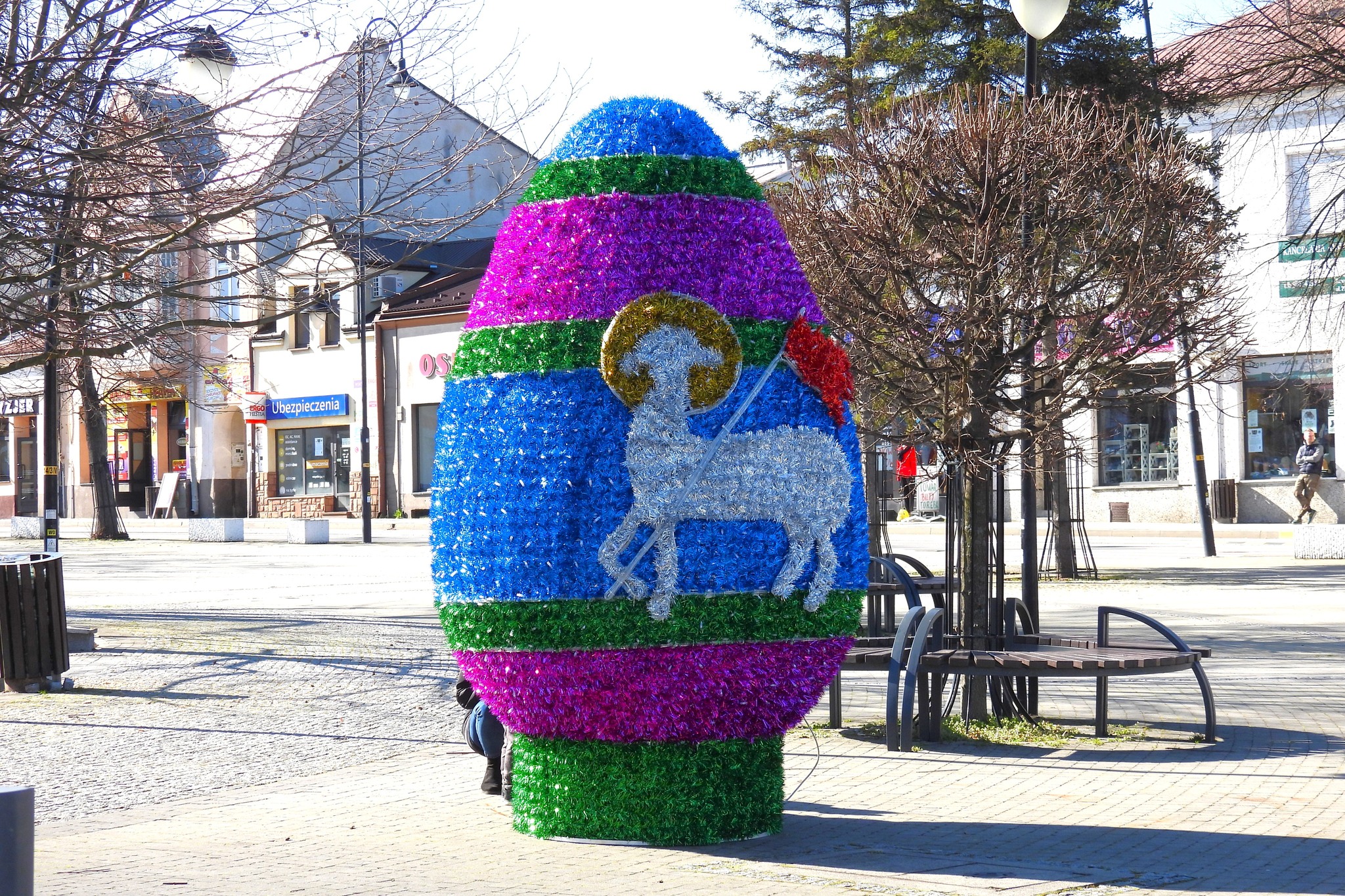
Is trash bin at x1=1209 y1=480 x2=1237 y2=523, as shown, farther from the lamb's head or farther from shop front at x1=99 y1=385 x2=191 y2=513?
shop front at x1=99 y1=385 x2=191 y2=513

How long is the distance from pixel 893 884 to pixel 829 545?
140 centimetres

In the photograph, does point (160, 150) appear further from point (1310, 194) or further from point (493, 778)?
point (1310, 194)

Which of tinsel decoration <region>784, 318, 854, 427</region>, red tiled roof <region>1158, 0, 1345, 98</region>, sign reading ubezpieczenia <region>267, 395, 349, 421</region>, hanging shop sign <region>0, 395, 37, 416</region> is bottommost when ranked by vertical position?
tinsel decoration <region>784, 318, 854, 427</region>

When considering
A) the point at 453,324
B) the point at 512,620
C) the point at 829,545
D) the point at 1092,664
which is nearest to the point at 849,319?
the point at 1092,664

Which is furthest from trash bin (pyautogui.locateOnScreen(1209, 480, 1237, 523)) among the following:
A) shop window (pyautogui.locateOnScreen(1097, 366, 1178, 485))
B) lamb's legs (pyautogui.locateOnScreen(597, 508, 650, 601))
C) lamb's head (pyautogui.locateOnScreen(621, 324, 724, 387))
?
lamb's legs (pyautogui.locateOnScreen(597, 508, 650, 601))

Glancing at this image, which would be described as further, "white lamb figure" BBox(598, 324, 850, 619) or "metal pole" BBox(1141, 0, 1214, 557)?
"metal pole" BBox(1141, 0, 1214, 557)

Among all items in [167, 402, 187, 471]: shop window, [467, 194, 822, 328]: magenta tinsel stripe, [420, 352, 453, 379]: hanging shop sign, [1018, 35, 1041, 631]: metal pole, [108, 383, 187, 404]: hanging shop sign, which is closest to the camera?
[467, 194, 822, 328]: magenta tinsel stripe

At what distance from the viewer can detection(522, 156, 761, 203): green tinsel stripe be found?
608cm

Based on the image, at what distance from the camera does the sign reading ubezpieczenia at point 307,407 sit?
42.8 meters

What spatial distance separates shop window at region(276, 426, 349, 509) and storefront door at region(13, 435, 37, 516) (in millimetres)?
10390

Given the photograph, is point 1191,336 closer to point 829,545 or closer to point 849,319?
point 849,319

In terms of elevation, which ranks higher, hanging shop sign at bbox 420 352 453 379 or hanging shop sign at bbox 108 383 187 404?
hanging shop sign at bbox 420 352 453 379

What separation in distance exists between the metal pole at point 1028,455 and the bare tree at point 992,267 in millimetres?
51

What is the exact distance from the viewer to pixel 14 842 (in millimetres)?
3336
